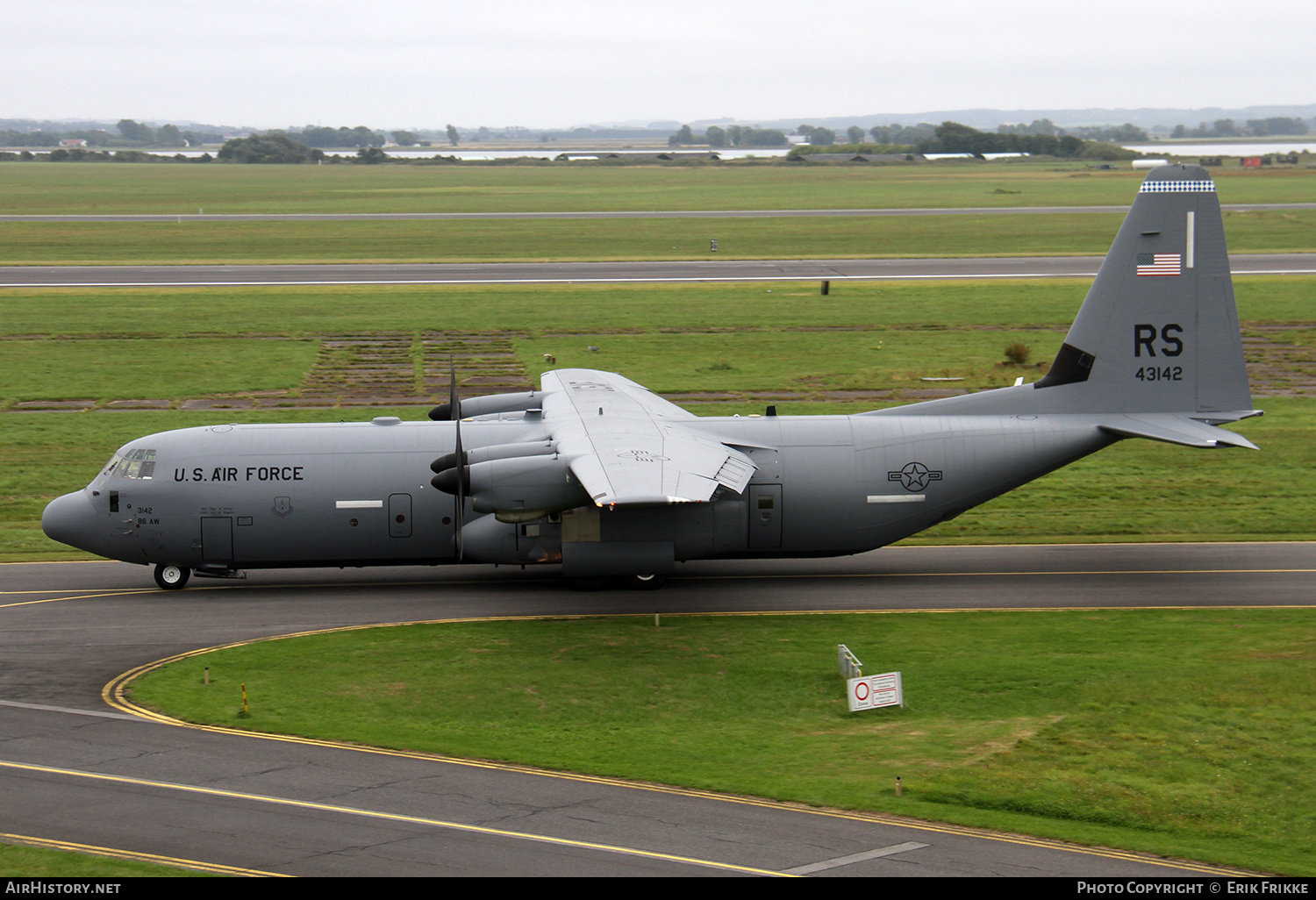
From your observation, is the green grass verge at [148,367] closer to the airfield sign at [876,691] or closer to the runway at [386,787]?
the runway at [386,787]

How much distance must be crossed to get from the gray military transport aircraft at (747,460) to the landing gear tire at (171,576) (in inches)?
1.4

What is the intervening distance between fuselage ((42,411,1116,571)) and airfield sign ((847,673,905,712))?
789 cm

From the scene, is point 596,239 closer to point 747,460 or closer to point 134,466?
point 134,466

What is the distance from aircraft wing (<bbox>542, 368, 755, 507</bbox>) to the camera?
24.0 m

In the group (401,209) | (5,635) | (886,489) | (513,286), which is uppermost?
(401,209)

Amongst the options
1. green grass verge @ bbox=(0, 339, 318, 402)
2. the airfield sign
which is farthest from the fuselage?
green grass verge @ bbox=(0, 339, 318, 402)

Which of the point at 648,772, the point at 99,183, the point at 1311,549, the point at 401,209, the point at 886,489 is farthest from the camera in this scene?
the point at 99,183

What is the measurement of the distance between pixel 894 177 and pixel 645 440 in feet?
561

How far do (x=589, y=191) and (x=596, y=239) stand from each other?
60.6 meters

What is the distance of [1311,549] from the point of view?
34.7 m

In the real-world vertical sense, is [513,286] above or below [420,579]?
above

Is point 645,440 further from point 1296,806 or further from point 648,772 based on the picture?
point 1296,806

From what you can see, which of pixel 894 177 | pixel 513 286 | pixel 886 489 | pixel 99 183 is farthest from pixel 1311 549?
pixel 99 183

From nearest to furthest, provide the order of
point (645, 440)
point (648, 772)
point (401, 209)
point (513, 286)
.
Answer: point (648, 772) → point (645, 440) → point (513, 286) → point (401, 209)
